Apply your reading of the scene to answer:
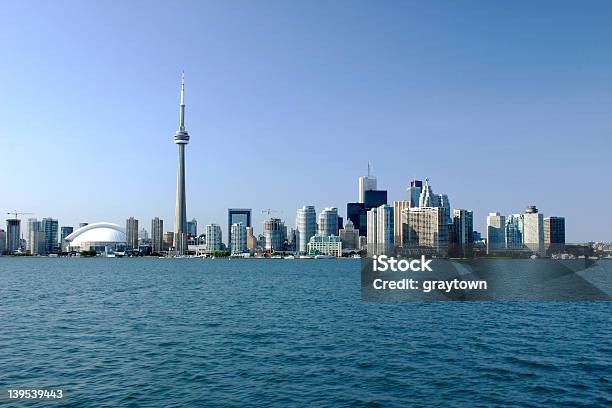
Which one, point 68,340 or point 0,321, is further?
point 0,321

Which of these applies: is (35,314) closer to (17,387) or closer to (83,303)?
(83,303)

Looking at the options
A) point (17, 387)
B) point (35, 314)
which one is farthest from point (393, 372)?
point (35, 314)

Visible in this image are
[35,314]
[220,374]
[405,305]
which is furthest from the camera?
[405,305]

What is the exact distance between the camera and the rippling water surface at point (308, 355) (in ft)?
108

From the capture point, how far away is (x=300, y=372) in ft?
124

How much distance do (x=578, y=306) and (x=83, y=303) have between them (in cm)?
7745

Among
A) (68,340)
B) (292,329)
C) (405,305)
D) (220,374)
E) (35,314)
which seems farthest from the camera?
(405,305)

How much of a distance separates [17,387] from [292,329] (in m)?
28.6

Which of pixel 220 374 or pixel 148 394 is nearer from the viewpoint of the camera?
pixel 148 394

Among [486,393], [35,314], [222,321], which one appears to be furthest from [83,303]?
[486,393]

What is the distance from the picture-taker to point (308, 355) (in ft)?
143

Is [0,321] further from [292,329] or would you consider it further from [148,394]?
[148,394]

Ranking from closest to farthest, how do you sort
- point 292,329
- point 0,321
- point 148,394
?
point 148,394, point 292,329, point 0,321

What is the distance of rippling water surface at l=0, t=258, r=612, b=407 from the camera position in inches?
1292
